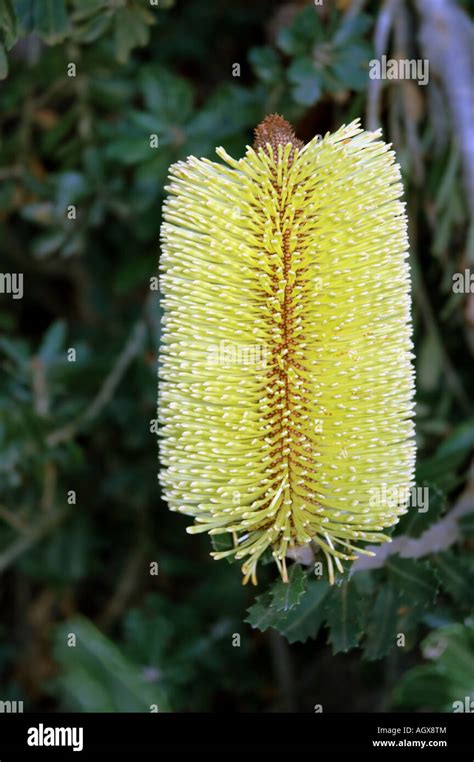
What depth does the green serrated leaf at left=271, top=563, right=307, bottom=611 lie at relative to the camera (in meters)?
0.59

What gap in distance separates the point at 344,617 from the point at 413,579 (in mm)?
76

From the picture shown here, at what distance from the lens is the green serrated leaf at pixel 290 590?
593mm

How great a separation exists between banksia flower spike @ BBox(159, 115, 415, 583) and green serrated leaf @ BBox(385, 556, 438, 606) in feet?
0.43

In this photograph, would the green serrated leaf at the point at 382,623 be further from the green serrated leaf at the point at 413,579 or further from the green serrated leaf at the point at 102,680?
the green serrated leaf at the point at 102,680

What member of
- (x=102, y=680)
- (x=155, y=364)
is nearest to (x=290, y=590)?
(x=102, y=680)

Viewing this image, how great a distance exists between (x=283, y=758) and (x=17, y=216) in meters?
1.11

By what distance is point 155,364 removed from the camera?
113 centimetres

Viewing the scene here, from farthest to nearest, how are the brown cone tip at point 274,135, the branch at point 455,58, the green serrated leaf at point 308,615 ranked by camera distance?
the branch at point 455,58
the green serrated leaf at point 308,615
the brown cone tip at point 274,135

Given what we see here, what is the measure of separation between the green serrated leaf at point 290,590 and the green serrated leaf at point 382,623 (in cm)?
18

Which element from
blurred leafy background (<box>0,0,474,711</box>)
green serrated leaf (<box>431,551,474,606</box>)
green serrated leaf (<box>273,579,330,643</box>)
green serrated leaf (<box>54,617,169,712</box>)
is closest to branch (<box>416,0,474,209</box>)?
blurred leafy background (<box>0,0,474,711</box>)

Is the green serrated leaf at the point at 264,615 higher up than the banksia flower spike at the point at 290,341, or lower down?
lower down

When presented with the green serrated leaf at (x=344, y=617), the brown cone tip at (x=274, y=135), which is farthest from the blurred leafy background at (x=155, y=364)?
the brown cone tip at (x=274, y=135)

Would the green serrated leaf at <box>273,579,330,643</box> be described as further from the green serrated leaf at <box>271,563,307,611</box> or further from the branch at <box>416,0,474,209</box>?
the branch at <box>416,0,474,209</box>

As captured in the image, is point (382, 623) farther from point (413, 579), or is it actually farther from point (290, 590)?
point (290, 590)
